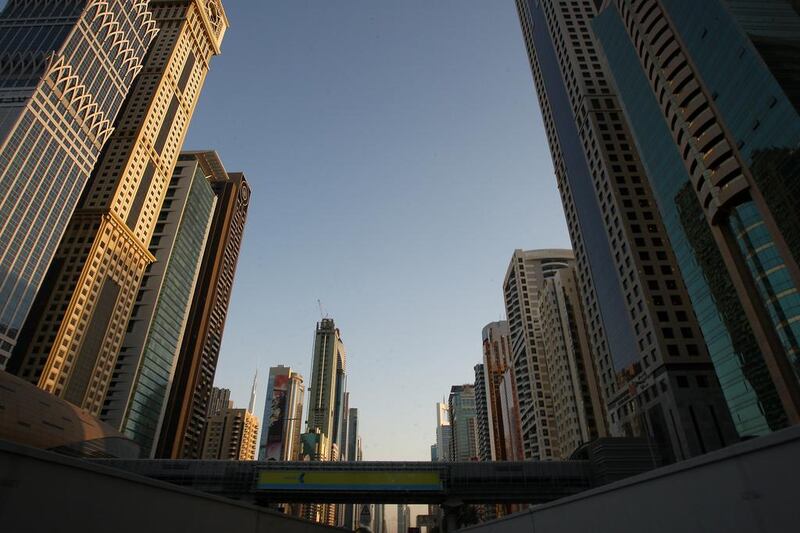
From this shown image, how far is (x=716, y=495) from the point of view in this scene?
8.12 meters

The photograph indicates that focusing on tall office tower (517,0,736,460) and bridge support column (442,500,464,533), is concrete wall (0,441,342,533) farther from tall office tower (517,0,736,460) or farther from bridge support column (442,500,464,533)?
tall office tower (517,0,736,460)

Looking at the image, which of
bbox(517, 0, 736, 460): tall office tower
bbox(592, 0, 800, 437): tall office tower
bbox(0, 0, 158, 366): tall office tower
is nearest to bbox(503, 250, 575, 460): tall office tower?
bbox(517, 0, 736, 460): tall office tower

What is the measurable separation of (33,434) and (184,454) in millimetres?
102555

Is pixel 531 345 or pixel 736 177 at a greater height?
pixel 531 345

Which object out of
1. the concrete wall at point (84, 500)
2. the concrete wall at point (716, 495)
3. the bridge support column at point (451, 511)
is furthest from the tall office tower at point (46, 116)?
the concrete wall at point (716, 495)

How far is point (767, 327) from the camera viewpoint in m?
62.9

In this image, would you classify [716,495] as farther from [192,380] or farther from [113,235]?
[192,380]

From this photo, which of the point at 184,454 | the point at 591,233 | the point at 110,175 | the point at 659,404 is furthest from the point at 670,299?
the point at 184,454

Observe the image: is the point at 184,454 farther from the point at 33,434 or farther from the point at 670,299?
the point at 670,299

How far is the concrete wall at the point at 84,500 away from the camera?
742cm

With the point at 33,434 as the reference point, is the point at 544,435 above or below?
above

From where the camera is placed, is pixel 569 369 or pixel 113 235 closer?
pixel 569 369

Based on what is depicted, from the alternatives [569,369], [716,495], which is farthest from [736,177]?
[716,495]

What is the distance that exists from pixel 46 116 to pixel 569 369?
13544 cm
